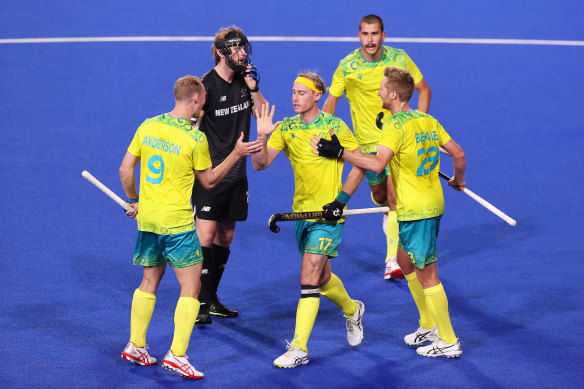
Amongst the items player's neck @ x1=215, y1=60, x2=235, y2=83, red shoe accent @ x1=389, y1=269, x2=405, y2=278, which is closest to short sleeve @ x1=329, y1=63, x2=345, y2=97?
player's neck @ x1=215, y1=60, x2=235, y2=83

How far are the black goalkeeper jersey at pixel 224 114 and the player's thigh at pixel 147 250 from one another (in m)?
1.32

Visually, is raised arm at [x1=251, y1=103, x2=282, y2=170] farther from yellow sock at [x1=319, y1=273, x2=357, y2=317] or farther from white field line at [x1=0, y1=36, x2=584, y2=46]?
white field line at [x1=0, y1=36, x2=584, y2=46]

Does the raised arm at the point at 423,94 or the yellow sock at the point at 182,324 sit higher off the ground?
the raised arm at the point at 423,94

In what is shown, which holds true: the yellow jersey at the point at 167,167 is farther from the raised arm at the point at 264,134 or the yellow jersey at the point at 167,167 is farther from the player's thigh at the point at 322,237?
the player's thigh at the point at 322,237

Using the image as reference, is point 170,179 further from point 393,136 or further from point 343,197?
point 393,136

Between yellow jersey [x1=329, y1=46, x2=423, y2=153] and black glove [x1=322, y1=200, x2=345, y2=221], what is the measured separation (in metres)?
2.18

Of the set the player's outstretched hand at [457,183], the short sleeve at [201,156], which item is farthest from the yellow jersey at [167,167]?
the player's outstretched hand at [457,183]

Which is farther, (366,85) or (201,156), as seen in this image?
(366,85)

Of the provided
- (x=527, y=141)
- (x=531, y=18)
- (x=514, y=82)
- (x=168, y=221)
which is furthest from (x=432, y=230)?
(x=531, y=18)

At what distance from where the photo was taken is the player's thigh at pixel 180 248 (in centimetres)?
644

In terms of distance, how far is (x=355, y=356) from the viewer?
7027 mm

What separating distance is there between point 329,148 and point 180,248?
51.0 inches

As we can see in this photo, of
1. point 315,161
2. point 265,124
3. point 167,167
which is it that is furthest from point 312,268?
point 167,167

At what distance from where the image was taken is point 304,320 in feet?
22.2
